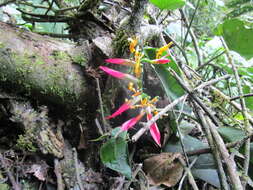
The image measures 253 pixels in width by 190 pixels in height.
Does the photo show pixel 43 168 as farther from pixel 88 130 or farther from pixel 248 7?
pixel 248 7

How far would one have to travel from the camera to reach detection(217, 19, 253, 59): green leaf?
0.99 m

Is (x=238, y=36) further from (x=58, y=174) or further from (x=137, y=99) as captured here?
(x=58, y=174)

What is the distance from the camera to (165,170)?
2.76ft

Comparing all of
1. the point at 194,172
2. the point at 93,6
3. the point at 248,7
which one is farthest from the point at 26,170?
the point at 248,7

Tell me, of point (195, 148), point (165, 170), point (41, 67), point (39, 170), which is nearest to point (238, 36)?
point (195, 148)

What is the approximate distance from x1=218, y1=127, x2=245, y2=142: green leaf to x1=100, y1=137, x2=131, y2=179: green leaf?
404 mm

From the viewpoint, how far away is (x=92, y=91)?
917 millimetres

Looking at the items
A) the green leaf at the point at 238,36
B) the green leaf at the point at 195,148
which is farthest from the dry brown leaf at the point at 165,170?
the green leaf at the point at 238,36

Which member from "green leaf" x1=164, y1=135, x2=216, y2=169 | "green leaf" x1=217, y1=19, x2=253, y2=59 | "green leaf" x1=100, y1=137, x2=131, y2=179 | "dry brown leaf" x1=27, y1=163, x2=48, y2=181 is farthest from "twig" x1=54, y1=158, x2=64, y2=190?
"green leaf" x1=217, y1=19, x2=253, y2=59

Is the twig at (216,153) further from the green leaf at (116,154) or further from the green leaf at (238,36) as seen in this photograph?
the green leaf at (238,36)

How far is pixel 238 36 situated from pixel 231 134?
0.46 metres

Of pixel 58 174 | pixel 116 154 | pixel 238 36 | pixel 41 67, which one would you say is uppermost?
pixel 238 36

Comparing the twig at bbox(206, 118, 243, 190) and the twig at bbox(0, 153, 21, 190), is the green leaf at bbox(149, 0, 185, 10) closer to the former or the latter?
the twig at bbox(206, 118, 243, 190)

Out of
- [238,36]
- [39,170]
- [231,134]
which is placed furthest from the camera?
A: [238,36]
